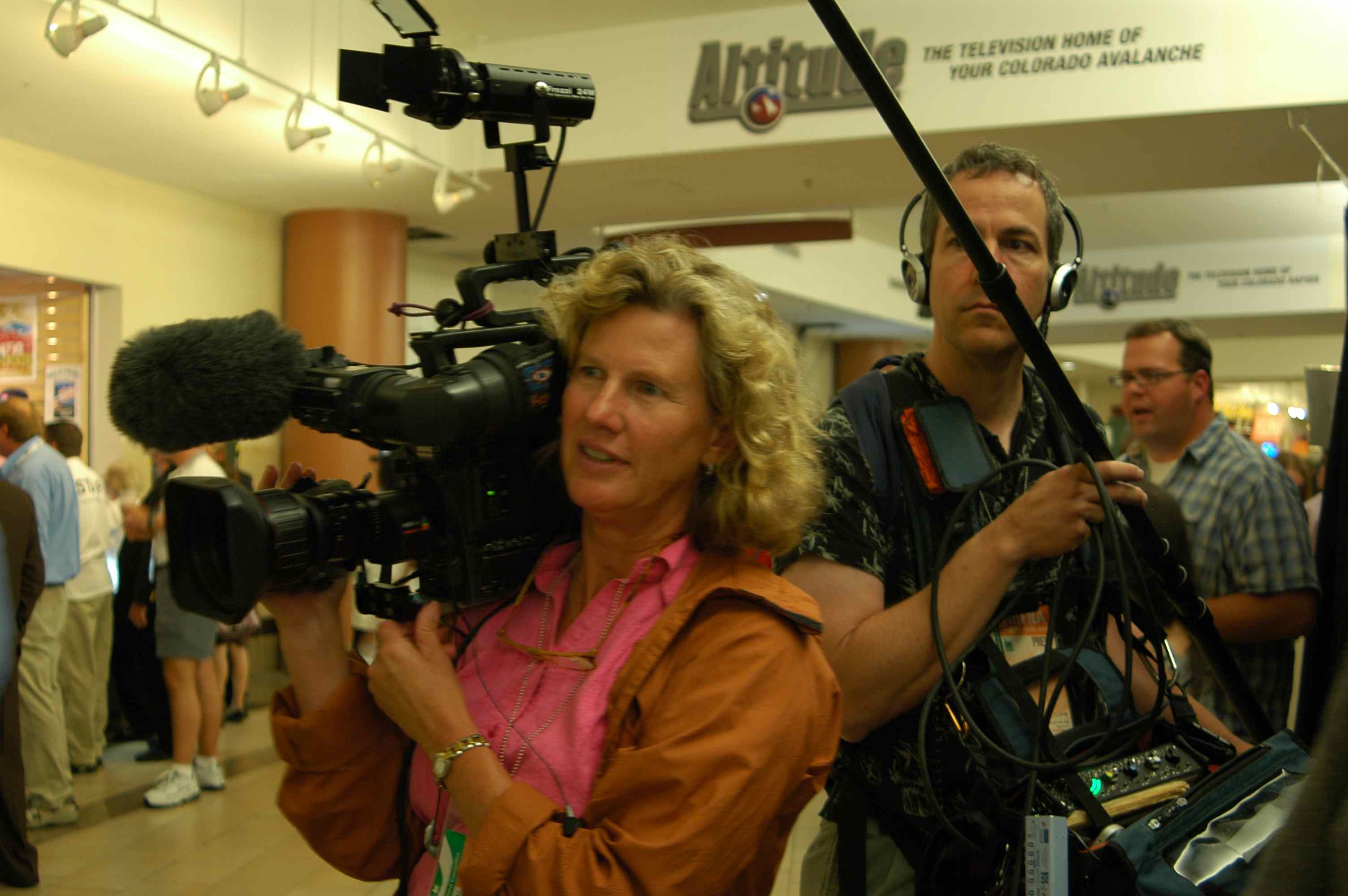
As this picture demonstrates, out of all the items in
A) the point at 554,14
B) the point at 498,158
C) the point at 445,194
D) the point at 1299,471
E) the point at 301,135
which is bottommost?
the point at 1299,471

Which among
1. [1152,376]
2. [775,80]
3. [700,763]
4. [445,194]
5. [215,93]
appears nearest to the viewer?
[700,763]

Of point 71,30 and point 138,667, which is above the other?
point 71,30

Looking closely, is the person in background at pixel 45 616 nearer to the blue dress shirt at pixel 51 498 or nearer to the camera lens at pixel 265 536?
the blue dress shirt at pixel 51 498

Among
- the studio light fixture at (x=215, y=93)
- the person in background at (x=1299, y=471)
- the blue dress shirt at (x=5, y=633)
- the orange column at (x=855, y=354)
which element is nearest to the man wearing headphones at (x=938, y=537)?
the blue dress shirt at (x=5, y=633)

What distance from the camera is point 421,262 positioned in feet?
29.0

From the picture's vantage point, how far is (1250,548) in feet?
7.48

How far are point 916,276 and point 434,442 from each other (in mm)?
729

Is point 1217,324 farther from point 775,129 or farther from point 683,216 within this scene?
point 775,129

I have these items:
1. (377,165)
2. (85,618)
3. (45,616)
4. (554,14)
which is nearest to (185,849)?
(45,616)

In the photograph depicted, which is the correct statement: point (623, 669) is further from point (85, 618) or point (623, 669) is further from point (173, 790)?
point (85, 618)

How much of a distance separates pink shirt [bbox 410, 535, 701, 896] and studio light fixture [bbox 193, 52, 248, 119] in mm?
3558

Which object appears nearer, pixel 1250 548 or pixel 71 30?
pixel 1250 548

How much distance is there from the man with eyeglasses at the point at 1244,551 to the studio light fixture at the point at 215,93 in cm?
350

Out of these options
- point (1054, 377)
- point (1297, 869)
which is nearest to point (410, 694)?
point (1054, 377)
